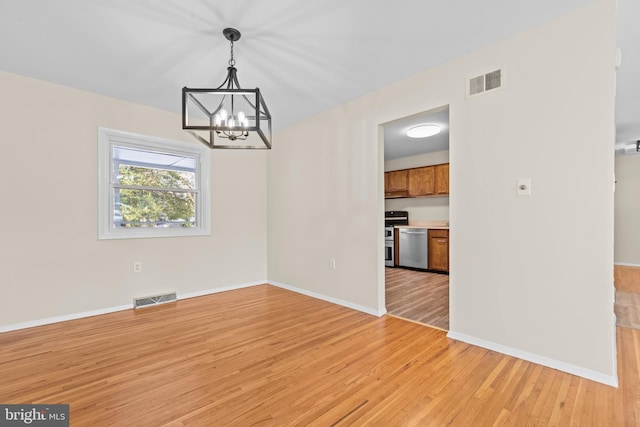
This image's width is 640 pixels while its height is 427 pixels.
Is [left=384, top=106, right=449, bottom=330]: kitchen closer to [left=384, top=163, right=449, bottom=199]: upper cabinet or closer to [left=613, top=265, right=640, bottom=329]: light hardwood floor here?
[left=384, top=163, right=449, bottom=199]: upper cabinet

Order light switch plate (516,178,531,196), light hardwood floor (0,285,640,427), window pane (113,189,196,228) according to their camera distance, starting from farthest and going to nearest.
Answer: window pane (113,189,196,228), light switch plate (516,178,531,196), light hardwood floor (0,285,640,427)

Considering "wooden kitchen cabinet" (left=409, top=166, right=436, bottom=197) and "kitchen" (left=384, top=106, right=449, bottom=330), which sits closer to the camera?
"kitchen" (left=384, top=106, right=449, bottom=330)

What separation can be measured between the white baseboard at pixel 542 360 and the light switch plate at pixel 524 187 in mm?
1200

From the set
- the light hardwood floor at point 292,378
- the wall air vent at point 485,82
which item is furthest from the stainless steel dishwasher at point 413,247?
the wall air vent at point 485,82

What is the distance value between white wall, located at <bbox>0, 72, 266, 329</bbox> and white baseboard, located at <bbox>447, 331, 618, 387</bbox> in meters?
3.35

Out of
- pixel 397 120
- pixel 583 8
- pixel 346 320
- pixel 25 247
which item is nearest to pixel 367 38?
pixel 397 120

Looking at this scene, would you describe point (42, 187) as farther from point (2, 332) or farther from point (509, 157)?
point (509, 157)

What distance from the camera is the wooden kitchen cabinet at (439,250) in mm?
5250

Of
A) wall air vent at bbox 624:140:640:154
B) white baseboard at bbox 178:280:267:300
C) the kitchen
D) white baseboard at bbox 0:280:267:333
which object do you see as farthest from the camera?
wall air vent at bbox 624:140:640:154

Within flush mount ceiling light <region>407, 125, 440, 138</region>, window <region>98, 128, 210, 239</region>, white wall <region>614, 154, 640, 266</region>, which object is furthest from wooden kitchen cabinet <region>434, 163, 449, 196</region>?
window <region>98, 128, 210, 239</region>

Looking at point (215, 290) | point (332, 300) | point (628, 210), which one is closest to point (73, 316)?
point (215, 290)

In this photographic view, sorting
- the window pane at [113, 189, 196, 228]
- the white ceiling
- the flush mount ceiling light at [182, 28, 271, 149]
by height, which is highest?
the white ceiling

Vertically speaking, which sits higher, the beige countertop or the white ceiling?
the white ceiling

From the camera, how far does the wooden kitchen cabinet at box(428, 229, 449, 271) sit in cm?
525
